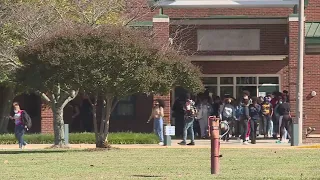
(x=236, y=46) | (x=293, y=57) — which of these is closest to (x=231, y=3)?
(x=236, y=46)

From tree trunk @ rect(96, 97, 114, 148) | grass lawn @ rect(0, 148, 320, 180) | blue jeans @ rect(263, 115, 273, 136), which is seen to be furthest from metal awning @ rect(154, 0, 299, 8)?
grass lawn @ rect(0, 148, 320, 180)

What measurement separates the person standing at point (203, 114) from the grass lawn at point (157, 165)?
768 cm

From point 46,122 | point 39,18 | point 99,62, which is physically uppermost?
point 39,18

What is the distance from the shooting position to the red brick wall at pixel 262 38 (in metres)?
34.5

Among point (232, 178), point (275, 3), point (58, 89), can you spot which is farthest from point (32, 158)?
point (275, 3)

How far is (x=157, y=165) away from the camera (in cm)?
1892

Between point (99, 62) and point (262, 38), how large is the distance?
13748mm

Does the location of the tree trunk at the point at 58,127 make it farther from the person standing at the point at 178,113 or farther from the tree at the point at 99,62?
the person standing at the point at 178,113

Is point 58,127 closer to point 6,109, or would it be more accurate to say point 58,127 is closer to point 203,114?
point 203,114

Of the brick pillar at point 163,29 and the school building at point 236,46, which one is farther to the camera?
the school building at point 236,46

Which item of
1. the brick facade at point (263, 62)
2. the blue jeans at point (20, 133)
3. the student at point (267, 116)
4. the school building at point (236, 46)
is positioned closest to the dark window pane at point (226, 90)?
the school building at point (236, 46)

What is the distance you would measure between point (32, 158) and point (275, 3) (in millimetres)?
14852

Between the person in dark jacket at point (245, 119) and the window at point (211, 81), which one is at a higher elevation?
the window at point (211, 81)

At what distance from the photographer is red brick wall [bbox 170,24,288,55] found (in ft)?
113
